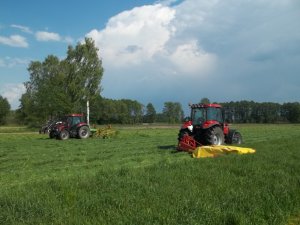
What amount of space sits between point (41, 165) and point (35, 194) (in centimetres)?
652

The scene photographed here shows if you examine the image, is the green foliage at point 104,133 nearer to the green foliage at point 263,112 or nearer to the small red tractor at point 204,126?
the small red tractor at point 204,126

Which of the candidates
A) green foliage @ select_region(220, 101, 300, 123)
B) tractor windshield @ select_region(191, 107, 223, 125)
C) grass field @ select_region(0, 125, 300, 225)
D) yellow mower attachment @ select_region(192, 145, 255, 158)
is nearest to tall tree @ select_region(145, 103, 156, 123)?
green foliage @ select_region(220, 101, 300, 123)

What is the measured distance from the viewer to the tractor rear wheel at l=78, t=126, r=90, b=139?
30.7 metres

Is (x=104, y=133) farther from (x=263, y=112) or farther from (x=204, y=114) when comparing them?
(x=263, y=112)

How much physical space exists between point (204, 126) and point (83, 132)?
45.8 feet

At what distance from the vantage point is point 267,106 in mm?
128625

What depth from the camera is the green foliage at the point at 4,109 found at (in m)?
104

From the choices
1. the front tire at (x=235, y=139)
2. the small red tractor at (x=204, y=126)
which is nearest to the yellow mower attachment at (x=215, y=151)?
the small red tractor at (x=204, y=126)

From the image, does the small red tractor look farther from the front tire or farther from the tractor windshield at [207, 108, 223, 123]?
the front tire

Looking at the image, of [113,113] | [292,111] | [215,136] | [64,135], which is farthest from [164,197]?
[292,111]

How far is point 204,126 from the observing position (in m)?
18.9

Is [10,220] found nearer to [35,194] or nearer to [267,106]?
[35,194]

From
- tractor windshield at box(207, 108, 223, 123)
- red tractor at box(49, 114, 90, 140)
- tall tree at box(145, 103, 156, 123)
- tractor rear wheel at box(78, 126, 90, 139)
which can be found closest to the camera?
tractor windshield at box(207, 108, 223, 123)

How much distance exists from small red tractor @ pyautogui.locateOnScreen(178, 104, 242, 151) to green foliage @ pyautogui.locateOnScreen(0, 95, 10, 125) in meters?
91.6
